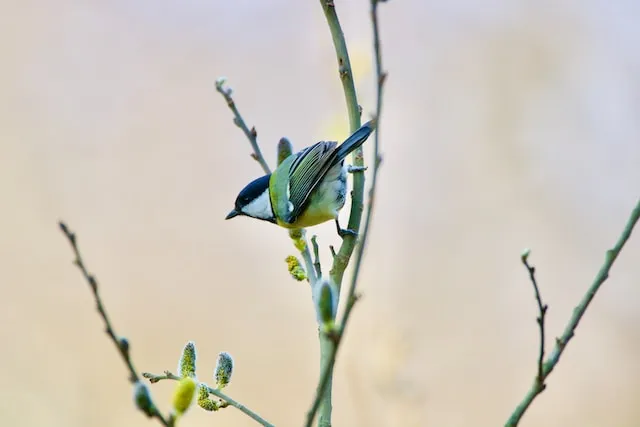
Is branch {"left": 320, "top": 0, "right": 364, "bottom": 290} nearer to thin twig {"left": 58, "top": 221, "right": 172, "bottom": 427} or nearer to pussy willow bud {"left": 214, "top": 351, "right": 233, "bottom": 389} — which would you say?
pussy willow bud {"left": 214, "top": 351, "right": 233, "bottom": 389}

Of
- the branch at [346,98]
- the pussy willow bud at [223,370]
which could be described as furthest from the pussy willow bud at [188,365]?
the branch at [346,98]

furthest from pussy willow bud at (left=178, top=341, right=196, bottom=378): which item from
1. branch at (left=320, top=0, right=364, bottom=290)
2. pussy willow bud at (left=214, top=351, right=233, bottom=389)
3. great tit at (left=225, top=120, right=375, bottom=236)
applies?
great tit at (left=225, top=120, right=375, bottom=236)

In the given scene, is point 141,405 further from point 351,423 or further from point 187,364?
point 351,423

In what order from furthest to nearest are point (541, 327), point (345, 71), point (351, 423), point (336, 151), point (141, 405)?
point (351, 423) < point (336, 151) < point (345, 71) < point (541, 327) < point (141, 405)

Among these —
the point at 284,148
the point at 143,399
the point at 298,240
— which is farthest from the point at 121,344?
the point at 284,148

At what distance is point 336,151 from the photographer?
1.11 metres

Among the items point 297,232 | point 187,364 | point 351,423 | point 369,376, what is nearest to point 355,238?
point 297,232

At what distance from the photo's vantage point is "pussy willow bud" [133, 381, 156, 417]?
1.07 ft

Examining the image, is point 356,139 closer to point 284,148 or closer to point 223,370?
point 284,148

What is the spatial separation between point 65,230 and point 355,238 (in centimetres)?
38

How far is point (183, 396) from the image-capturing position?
13.9 inches

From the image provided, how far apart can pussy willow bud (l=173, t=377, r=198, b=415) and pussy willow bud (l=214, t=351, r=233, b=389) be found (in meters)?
0.18

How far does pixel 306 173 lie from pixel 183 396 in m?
0.80

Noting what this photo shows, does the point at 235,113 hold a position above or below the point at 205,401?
above
